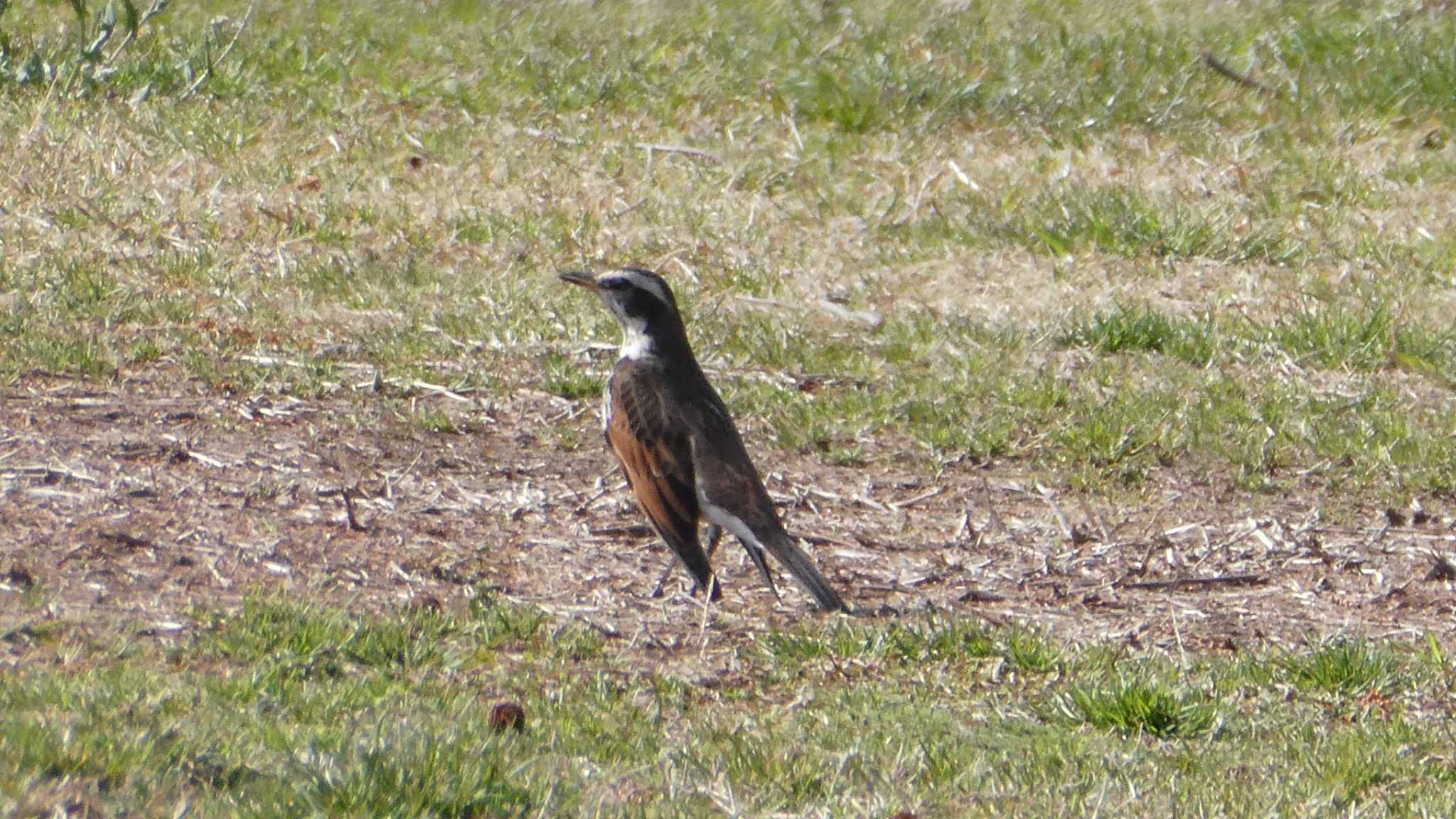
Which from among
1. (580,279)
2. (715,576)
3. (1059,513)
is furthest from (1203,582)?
(580,279)

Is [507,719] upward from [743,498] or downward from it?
downward

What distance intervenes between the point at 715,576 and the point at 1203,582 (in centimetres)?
185

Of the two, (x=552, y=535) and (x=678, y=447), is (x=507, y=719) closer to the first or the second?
(x=678, y=447)

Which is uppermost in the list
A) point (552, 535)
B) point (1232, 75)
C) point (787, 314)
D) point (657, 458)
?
point (1232, 75)

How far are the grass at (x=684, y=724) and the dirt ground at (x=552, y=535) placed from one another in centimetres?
36

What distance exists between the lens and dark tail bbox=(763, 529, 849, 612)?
674 cm

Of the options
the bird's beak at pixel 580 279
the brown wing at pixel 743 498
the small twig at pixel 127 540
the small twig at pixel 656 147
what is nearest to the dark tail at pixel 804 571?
the brown wing at pixel 743 498

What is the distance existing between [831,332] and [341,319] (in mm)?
2432

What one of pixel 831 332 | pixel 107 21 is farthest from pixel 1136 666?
pixel 107 21

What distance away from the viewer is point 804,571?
22.3 ft

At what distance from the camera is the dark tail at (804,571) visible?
674cm

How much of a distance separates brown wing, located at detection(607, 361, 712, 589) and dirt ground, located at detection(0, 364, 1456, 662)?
27 centimetres

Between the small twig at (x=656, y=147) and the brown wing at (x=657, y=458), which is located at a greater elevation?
the small twig at (x=656, y=147)

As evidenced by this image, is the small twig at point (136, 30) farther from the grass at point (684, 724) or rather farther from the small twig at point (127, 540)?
the grass at point (684, 724)
